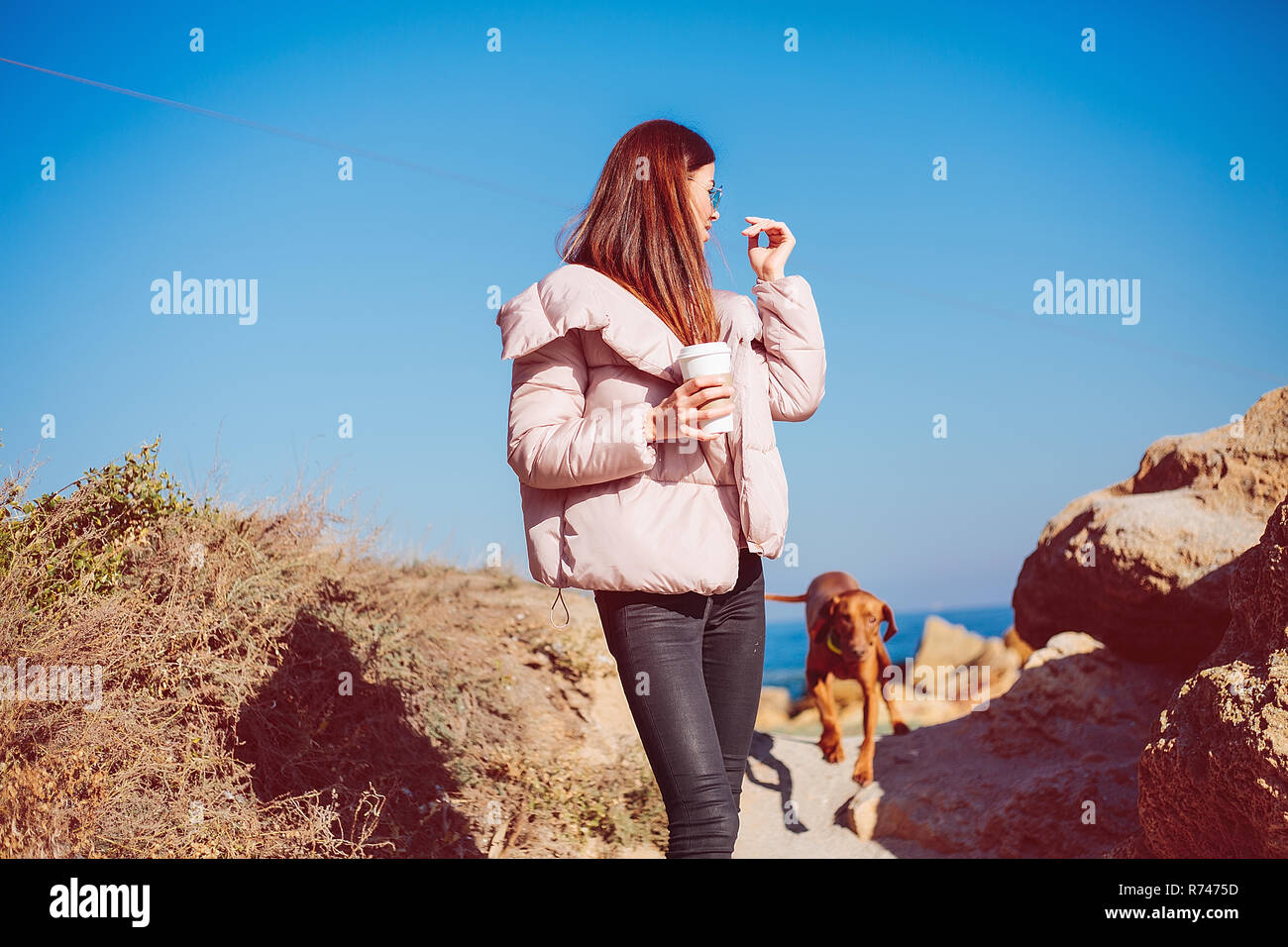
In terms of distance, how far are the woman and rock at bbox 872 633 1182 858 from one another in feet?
8.80

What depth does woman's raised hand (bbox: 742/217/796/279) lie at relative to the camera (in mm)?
2588

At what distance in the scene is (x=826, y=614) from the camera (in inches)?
243

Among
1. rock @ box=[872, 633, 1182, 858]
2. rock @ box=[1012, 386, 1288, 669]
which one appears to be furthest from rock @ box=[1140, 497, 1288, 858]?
rock @ box=[1012, 386, 1288, 669]

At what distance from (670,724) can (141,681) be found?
2819 millimetres

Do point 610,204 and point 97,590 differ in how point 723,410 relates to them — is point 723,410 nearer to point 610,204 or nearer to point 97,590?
point 610,204

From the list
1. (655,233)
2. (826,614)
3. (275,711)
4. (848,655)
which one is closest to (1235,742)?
(655,233)

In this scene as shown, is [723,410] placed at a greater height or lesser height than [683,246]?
lesser

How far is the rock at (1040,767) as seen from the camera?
4.43 metres

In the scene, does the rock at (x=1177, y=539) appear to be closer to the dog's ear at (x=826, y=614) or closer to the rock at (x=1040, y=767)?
the rock at (x=1040, y=767)

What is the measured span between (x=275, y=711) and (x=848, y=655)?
3248mm

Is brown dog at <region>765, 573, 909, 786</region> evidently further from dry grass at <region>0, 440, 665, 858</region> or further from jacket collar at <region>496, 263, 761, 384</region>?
jacket collar at <region>496, 263, 761, 384</region>
